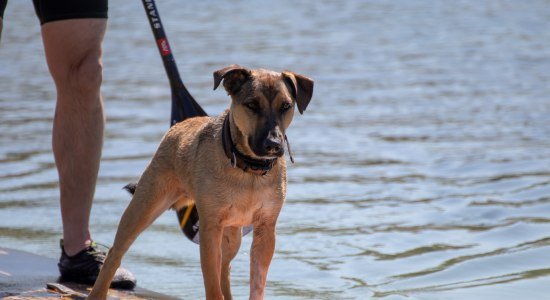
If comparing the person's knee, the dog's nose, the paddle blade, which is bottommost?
the dog's nose

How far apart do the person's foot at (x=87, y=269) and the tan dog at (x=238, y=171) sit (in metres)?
0.50

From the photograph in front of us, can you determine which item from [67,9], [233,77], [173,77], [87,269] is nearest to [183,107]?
[173,77]

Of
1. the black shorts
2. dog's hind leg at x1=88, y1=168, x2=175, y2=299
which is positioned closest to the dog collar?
dog's hind leg at x1=88, y1=168, x2=175, y2=299

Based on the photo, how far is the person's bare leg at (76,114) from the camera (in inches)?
232

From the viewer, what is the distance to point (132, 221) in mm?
5535

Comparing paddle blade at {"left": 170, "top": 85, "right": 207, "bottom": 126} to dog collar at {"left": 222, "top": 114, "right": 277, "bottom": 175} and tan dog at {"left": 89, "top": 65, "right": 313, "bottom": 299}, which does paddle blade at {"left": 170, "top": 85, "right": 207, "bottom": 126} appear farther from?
dog collar at {"left": 222, "top": 114, "right": 277, "bottom": 175}

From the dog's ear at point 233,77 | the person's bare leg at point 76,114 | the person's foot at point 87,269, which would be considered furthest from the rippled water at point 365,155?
the dog's ear at point 233,77

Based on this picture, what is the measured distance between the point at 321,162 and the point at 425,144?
1.29 m

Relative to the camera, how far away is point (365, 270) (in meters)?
6.91

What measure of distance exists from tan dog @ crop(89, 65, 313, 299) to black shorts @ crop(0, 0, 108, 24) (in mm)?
960

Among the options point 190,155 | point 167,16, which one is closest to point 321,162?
point 190,155

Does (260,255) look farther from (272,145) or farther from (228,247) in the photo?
(272,145)

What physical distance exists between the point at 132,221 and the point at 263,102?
1004 mm

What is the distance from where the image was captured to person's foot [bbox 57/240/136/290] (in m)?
6.02
